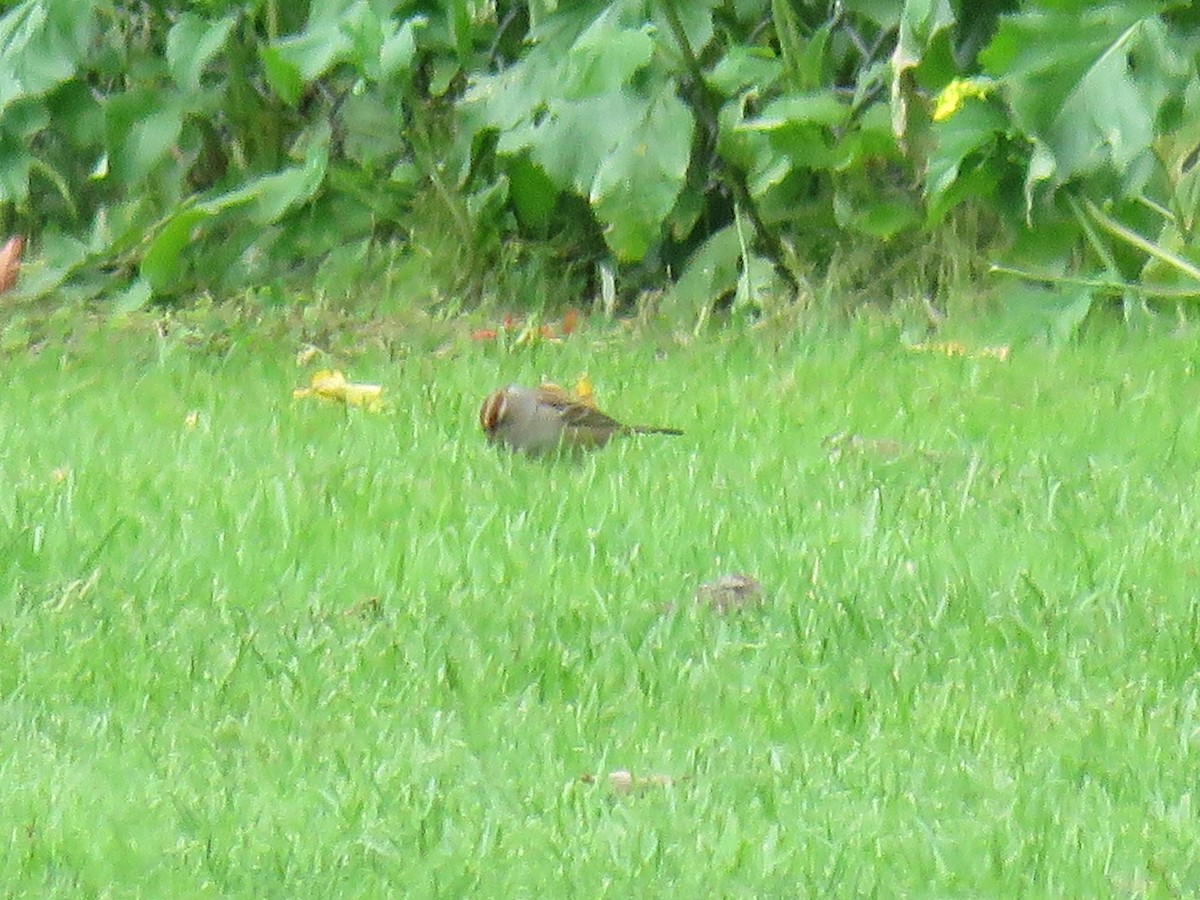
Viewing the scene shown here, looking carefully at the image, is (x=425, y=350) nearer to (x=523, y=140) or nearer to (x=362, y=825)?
(x=523, y=140)

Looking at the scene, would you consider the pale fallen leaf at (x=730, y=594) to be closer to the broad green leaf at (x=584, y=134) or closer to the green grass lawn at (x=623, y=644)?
the green grass lawn at (x=623, y=644)

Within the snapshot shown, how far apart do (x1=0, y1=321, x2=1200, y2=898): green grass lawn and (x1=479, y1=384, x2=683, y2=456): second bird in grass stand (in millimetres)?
73

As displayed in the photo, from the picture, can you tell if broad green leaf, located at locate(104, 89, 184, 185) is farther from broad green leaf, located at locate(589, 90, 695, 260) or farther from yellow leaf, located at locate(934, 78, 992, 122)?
yellow leaf, located at locate(934, 78, 992, 122)

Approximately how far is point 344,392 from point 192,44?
77.2 inches

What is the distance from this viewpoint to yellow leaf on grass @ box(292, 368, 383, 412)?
18.6 feet

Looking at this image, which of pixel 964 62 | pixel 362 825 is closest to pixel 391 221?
pixel 964 62

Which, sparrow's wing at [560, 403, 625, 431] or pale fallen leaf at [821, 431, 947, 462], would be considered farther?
sparrow's wing at [560, 403, 625, 431]

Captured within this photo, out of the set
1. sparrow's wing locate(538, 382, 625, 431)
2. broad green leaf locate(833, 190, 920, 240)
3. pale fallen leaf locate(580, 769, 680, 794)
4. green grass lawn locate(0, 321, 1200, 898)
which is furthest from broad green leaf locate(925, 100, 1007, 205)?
pale fallen leaf locate(580, 769, 680, 794)

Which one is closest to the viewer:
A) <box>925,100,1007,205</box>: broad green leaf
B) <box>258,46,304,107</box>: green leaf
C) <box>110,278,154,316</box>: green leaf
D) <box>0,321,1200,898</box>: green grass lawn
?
<box>0,321,1200,898</box>: green grass lawn

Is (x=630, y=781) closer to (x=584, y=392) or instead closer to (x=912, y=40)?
(x=584, y=392)

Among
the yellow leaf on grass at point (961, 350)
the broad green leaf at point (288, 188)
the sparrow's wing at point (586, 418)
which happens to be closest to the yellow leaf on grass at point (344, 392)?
the sparrow's wing at point (586, 418)

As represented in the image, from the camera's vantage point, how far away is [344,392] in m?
5.72

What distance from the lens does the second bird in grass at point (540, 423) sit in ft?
16.7

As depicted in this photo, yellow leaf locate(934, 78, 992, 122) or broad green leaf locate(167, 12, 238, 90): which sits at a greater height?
yellow leaf locate(934, 78, 992, 122)
